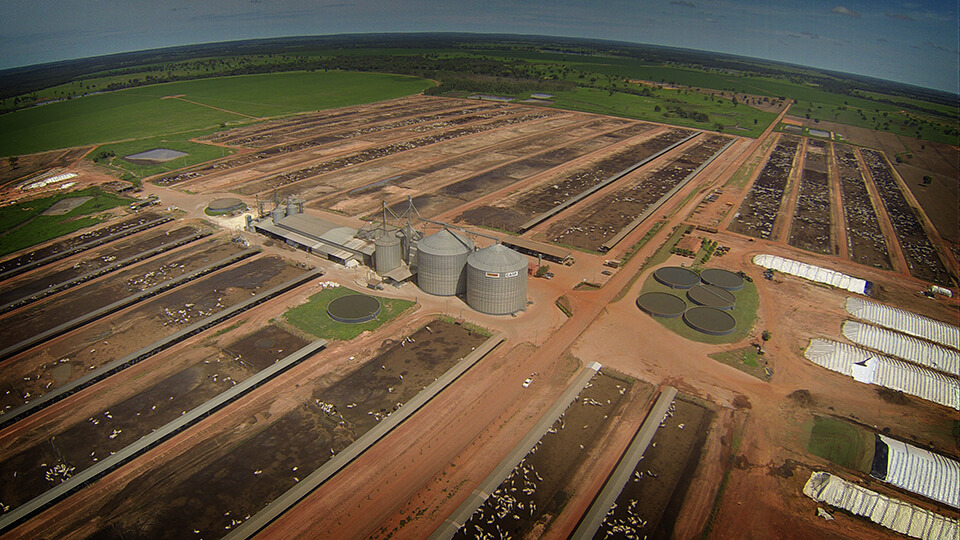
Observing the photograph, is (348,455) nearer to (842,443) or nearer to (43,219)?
(842,443)

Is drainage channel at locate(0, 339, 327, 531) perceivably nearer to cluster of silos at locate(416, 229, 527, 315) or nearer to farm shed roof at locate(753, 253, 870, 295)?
cluster of silos at locate(416, 229, 527, 315)

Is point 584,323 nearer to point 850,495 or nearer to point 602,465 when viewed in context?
point 602,465

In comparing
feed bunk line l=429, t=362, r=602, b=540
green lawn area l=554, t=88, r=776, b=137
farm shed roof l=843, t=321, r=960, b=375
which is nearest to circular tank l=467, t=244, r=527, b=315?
Result: feed bunk line l=429, t=362, r=602, b=540

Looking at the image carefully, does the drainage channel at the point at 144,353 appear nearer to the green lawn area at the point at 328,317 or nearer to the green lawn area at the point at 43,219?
the green lawn area at the point at 328,317

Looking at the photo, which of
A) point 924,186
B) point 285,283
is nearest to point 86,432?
point 285,283

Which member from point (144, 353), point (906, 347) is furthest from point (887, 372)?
point (144, 353)

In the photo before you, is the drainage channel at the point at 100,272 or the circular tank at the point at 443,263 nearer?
the drainage channel at the point at 100,272

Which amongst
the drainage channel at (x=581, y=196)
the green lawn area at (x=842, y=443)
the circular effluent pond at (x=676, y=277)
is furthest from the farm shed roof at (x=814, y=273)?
the drainage channel at (x=581, y=196)
